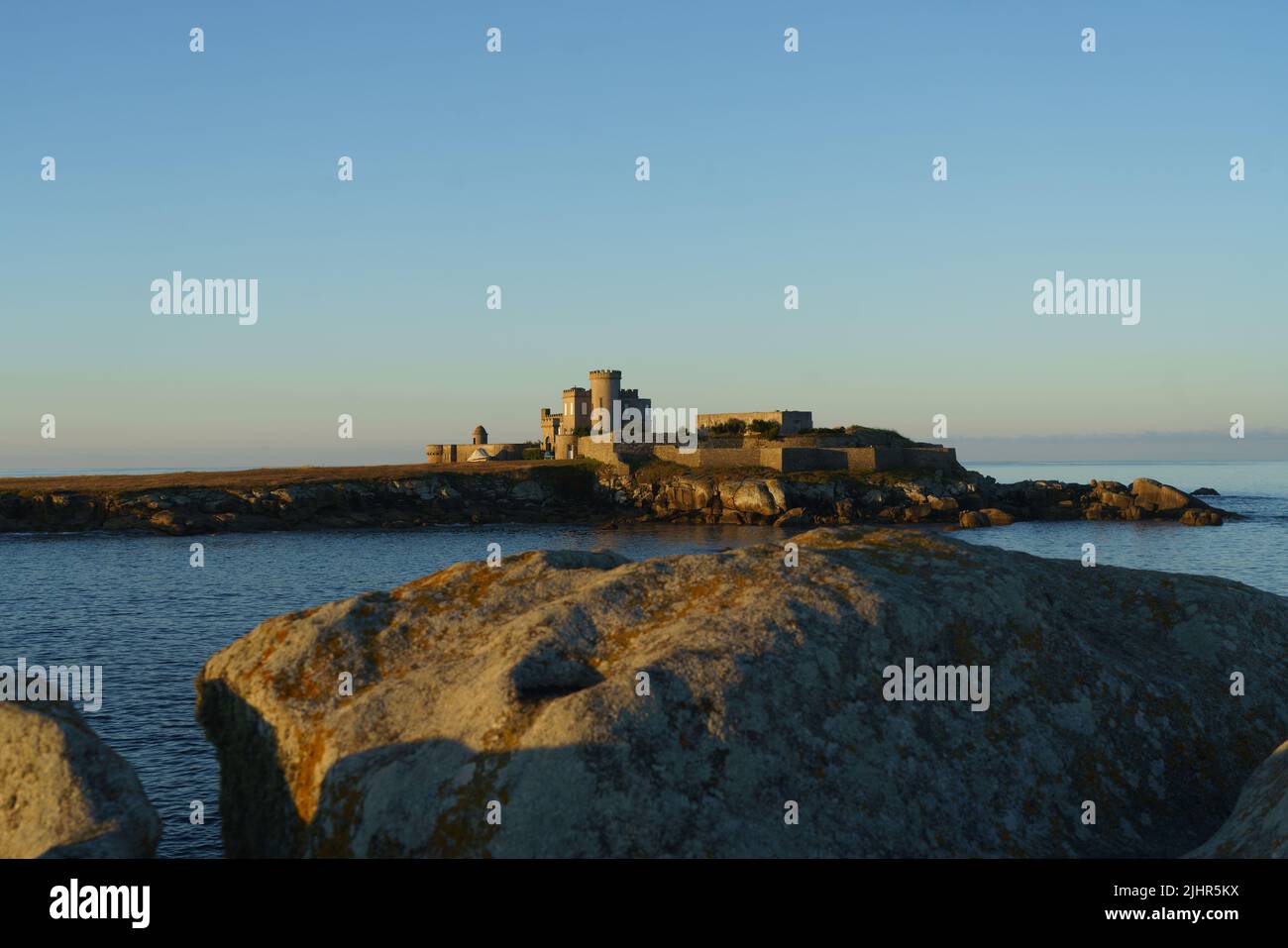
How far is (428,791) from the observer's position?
9805 millimetres

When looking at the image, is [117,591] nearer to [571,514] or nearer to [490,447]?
[571,514]

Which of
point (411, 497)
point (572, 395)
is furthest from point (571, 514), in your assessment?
point (572, 395)

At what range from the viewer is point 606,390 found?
153 m

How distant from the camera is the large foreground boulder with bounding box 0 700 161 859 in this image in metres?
9.52

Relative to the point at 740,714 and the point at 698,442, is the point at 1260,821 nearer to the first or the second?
the point at 740,714

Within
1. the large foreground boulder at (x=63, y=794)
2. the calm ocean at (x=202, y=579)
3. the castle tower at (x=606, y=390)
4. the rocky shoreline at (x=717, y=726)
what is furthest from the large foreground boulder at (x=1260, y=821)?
the castle tower at (x=606, y=390)

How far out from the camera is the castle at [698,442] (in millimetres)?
131625

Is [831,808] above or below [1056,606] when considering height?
below

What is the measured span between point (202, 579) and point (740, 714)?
65957mm
